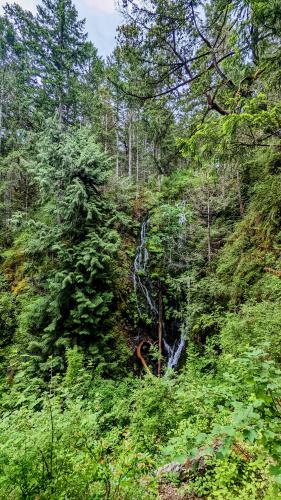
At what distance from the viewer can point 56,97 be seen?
17.4 m

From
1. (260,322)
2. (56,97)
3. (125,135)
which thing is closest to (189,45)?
(260,322)

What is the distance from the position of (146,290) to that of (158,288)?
558 millimetres

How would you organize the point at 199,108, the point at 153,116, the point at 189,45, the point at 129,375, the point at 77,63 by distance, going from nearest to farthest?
the point at 189,45 < the point at 153,116 < the point at 129,375 < the point at 199,108 < the point at 77,63

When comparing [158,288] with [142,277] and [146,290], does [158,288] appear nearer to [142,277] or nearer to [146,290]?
[146,290]

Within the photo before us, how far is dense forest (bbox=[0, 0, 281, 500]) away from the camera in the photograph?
2316mm

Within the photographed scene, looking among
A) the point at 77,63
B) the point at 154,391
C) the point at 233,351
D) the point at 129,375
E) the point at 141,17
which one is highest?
the point at 77,63

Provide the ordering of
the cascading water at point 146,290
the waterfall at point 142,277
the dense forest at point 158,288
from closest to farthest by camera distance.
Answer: the dense forest at point 158,288, the cascading water at point 146,290, the waterfall at point 142,277

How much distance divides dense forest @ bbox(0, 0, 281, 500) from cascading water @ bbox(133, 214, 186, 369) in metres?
0.08

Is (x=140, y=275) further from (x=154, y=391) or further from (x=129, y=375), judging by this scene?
(x=154, y=391)

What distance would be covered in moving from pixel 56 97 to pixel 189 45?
551 inches

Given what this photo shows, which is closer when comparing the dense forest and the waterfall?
the dense forest

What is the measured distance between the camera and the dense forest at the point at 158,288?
2316 mm

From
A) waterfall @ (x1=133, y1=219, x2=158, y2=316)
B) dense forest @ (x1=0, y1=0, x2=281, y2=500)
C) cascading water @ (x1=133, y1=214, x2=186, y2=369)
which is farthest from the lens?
waterfall @ (x1=133, y1=219, x2=158, y2=316)

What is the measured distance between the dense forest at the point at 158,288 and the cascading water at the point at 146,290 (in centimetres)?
8
